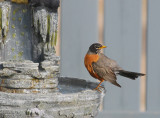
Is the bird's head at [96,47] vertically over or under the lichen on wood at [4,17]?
under

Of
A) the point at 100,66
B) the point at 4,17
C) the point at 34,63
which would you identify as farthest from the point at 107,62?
the point at 4,17

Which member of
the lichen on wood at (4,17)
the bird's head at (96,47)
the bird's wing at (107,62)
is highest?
the lichen on wood at (4,17)

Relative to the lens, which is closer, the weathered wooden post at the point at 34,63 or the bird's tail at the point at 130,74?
the weathered wooden post at the point at 34,63

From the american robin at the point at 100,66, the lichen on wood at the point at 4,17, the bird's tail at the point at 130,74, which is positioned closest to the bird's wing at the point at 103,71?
the american robin at the point at 100,66

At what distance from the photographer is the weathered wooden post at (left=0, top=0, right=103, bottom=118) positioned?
1.58 m

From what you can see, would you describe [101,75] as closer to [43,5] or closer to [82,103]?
[82,103]

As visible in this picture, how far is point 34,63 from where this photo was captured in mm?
1815

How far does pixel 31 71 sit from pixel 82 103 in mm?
361

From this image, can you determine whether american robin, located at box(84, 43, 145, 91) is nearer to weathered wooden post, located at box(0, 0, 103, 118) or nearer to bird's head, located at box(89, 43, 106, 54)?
bird's head, located at box(89, 43, 106, 54)

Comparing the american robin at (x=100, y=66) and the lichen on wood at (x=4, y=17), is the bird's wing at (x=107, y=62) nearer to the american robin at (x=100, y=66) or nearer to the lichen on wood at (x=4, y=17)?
the american robin at (x=100, y=66)

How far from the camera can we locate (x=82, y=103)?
65.0 inches

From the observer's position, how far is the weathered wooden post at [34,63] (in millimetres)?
1582

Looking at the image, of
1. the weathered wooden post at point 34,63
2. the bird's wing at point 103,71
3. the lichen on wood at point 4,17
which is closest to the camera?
the weathered wooden post at point 34,63

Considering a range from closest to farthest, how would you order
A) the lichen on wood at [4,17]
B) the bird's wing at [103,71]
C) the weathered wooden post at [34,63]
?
the weathered wooden post at [34,63] < the lichen on wood at [4,17] < the bird's wing at [103,71]
